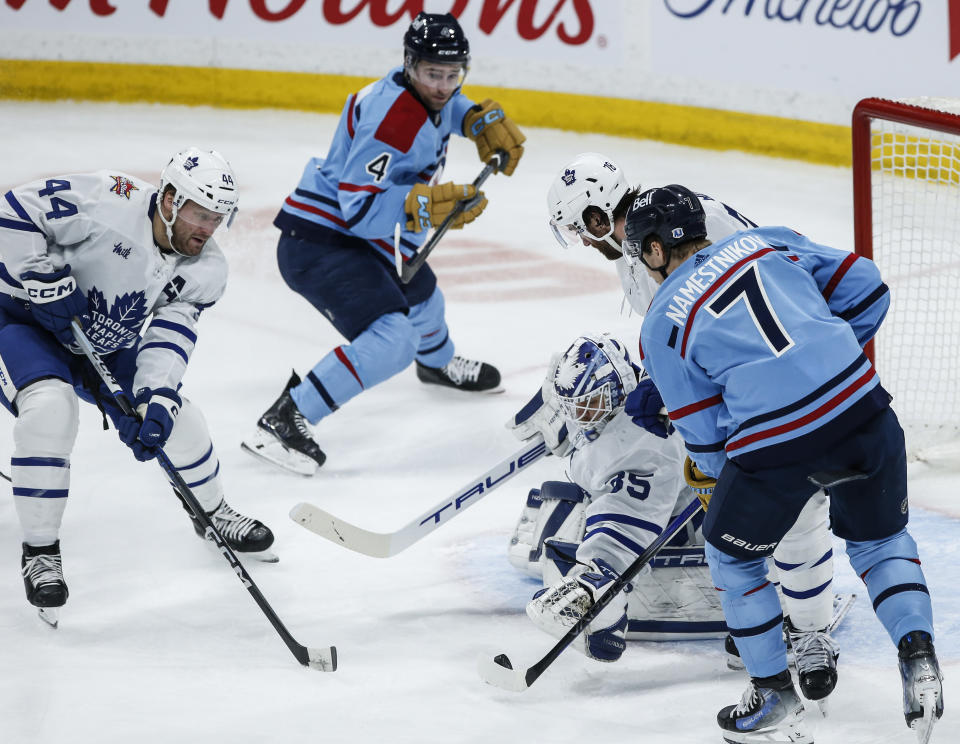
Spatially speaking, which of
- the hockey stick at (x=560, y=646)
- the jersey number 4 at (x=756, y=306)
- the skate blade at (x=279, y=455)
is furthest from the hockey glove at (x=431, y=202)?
the jersey number 4 at (x=756, y=306)

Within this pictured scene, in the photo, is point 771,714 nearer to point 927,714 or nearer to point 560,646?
point 927,714

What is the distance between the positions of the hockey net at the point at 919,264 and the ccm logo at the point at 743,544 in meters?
1.66

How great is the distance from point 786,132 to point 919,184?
2.28 metres

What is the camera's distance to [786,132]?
22.9ft

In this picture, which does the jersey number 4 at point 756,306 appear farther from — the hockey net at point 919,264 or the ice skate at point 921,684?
the hockey net at point 919,264

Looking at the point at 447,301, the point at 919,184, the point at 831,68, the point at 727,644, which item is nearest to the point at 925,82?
the point at 831,68

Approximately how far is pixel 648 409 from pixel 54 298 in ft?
4.58

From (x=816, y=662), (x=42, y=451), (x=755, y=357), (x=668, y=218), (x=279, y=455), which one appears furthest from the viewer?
(x=279, y=455)

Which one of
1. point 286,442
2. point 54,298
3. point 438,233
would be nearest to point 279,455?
point 286,442

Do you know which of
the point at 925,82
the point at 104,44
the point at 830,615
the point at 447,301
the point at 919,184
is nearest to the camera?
the point at 830,615

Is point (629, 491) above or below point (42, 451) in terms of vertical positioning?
A: above

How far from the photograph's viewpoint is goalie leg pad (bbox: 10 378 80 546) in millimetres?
3084

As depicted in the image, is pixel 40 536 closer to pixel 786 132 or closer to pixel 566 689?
pixel 566 689

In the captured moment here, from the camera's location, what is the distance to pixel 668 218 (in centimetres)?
251
